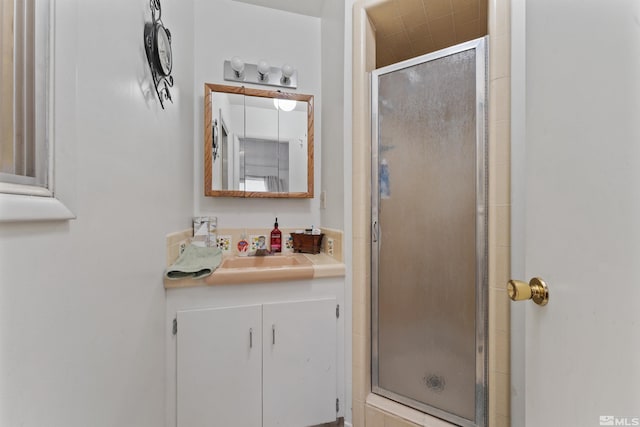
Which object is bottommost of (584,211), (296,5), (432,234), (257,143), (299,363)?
(299,363)

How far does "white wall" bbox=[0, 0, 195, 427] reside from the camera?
407 mm

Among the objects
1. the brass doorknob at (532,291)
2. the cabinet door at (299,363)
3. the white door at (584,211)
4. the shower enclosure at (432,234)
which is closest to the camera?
the white door at (584,211)

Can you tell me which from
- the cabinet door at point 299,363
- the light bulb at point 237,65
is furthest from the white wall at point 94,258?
the light bulb at point 237,65

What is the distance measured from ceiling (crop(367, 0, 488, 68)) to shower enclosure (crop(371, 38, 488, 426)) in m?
0.30

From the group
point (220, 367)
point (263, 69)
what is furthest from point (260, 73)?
point (220, 367)

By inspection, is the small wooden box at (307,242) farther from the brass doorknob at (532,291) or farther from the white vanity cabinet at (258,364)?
the brass doorknob at (532,291)

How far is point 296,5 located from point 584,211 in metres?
2.13

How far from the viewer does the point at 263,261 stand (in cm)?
162

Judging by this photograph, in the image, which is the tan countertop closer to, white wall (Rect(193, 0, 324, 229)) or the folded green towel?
the folded green towel

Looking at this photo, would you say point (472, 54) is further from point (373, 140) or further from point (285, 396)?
point (285, 396)

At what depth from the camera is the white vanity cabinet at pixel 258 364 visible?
115cm

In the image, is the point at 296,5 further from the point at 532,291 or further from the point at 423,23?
the point at 532,291

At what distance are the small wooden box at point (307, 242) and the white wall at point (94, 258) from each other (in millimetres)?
882

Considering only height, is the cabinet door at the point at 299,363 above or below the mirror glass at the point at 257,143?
below
